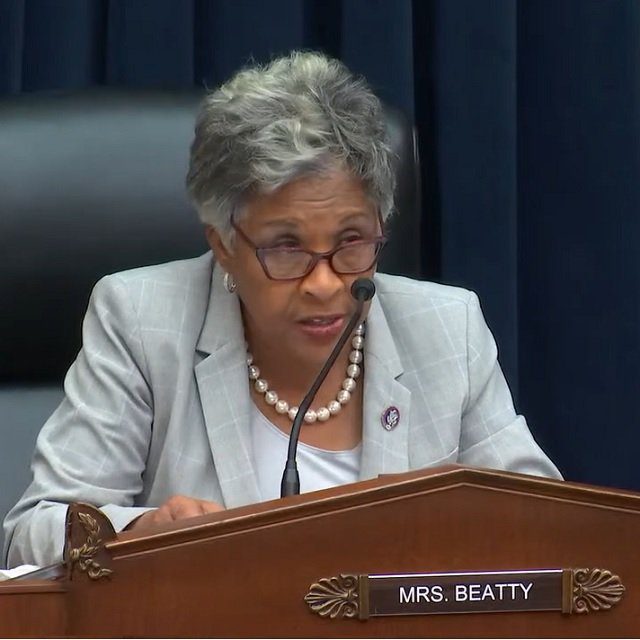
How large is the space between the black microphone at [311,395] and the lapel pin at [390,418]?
0.22 meters

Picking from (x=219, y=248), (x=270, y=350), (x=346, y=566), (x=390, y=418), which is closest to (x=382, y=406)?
(x=390, y=418)

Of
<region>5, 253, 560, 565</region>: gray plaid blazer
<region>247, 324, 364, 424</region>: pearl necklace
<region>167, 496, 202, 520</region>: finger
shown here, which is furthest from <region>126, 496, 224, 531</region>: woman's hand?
<region>247, 324, 364, 424</region>: pearl necklace

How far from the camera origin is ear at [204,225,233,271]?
142 cm

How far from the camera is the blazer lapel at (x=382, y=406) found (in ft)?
4.76

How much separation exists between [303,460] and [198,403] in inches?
5.2

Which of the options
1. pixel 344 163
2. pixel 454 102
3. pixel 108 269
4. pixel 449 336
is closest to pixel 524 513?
pixel 344 163

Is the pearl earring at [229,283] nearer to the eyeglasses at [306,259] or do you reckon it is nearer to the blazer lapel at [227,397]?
the blazer lapel at [227,397]

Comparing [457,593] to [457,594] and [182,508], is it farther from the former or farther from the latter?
[182,508]

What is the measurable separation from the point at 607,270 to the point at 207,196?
92 cm

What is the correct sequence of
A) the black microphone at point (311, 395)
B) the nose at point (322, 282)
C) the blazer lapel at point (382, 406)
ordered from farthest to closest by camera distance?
the blazer lapel at point (382, 406), the nose at point (322, 282), the black microphone at point (311, 395)

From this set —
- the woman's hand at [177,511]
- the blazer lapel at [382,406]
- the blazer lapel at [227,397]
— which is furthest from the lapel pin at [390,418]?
the woman's hand at [177,511]

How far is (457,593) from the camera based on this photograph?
84 centimetres

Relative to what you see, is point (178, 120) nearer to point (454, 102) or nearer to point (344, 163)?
point (344, 163)

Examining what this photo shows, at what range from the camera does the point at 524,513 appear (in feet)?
2.82
